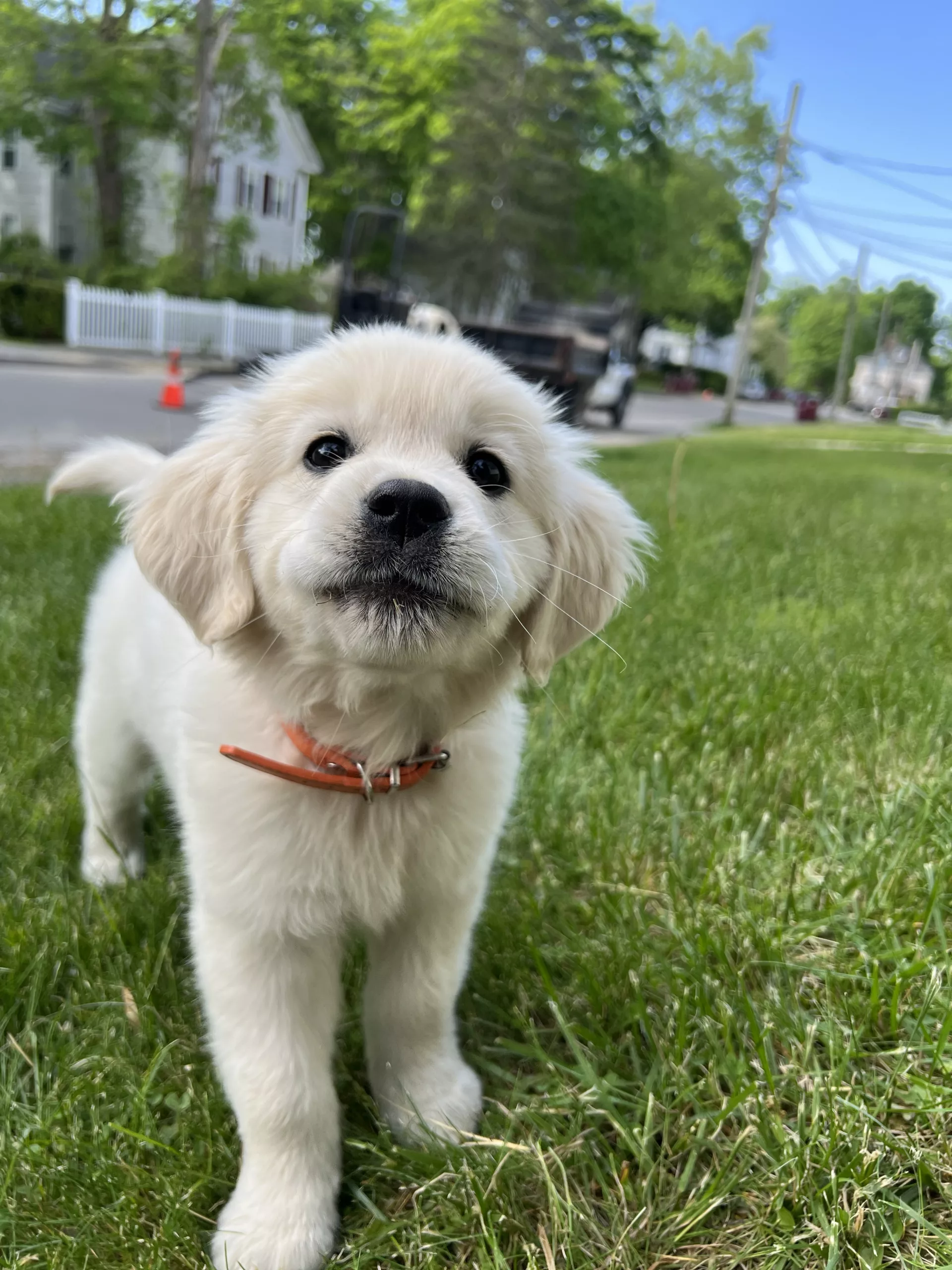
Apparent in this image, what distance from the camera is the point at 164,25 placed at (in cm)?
2033

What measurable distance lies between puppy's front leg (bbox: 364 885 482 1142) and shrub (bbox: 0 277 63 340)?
2090cm

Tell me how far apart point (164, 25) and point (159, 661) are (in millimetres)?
23949

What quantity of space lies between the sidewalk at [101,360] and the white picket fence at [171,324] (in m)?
0.49

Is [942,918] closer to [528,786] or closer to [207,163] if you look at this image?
[528,786]

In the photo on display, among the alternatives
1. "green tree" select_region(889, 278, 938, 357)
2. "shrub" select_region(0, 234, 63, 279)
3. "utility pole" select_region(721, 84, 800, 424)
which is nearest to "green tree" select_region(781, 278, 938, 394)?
"green tree" select_region(889, 278, 938, 357)

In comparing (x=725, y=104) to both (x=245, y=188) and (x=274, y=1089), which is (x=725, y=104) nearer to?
(x=245, y=188)

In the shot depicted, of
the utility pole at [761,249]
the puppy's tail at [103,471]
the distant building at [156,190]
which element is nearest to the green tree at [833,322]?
the utility pole at [761,249]

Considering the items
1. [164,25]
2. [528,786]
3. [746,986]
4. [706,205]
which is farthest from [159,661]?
[706,205]

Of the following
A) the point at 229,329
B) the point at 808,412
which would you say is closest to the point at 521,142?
the point at 229,329

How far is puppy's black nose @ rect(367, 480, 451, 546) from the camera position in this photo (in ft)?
4.21

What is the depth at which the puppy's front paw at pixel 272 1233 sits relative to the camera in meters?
1.30

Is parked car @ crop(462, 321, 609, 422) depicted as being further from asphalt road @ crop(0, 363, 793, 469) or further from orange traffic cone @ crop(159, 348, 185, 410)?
orange traffic cone @ crop(159, 348, 185, 410)

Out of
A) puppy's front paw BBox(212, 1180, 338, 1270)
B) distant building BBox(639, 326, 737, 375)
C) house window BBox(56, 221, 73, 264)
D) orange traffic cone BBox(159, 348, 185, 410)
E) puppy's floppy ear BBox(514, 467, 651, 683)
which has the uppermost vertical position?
distant building BBox(639, 326, 737, 375)

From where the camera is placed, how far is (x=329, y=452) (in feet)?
4.94
